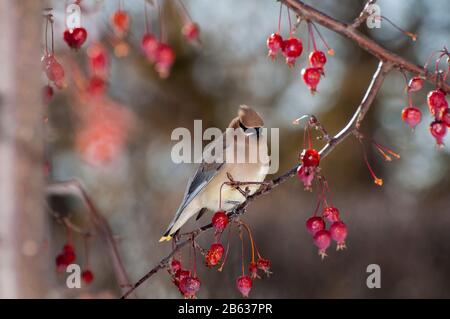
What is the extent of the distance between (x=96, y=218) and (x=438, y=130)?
100 centimetres

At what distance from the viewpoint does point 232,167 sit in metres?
3.15

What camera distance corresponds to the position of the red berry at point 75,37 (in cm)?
221

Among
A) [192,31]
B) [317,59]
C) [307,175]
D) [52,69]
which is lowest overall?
[307,175]

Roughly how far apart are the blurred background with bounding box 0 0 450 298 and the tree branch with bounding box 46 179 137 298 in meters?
2.48

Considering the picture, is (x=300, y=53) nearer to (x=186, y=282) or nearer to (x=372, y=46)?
(x=372, y=46)

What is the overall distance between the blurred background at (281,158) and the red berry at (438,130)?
2.90 meters

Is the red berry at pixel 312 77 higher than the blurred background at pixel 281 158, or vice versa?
the blurred background at pixel 281 158

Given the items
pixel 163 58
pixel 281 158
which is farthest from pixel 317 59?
pixel 281 158

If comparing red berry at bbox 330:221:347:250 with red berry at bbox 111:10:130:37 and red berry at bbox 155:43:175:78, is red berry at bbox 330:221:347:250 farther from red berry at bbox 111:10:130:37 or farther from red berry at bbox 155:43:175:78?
red berry at bbox 111:10:130:37

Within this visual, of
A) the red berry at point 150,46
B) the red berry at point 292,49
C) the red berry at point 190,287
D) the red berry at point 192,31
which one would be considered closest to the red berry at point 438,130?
the red berry at point 292,49

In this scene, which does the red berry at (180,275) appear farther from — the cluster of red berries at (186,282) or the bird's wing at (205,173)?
the bird's wing at (205,173)

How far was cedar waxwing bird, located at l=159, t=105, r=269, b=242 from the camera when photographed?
310cm

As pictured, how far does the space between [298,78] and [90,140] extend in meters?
3.70
